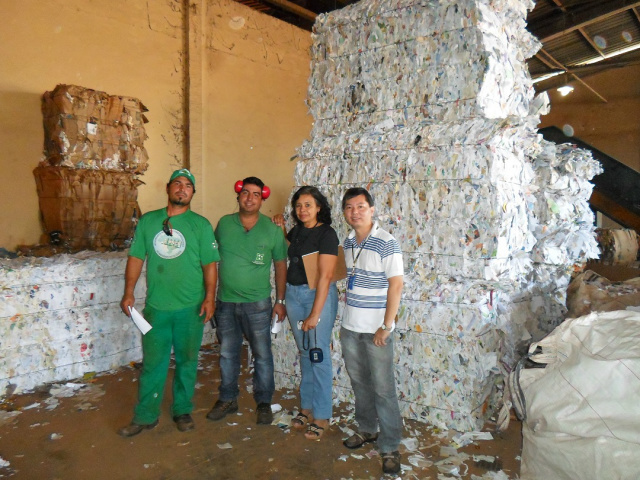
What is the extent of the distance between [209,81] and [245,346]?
3.56 metres

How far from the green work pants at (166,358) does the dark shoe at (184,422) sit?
0.09ft

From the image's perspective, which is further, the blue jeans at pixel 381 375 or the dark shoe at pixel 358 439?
the dark shoe at pixel 358 439

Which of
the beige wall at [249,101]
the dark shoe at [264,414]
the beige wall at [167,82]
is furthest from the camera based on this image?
the beige wall at [249,101]

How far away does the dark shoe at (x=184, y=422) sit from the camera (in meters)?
3.15

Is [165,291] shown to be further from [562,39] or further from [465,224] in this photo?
[562,39]

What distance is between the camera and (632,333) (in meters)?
2.26

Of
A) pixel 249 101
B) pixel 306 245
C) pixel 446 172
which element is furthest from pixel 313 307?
pixel 249 101

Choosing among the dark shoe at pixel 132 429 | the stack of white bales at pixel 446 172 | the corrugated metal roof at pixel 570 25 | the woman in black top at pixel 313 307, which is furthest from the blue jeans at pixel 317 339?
the corrugated metal roof at pixel 570 25

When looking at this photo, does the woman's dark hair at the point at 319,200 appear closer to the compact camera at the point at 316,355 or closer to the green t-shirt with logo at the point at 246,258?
the green t-shirt with logo at the point at 246,258

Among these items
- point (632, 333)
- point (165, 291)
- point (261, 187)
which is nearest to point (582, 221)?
point (632, 333)

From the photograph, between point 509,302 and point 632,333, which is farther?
point 509,302

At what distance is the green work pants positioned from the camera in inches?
124

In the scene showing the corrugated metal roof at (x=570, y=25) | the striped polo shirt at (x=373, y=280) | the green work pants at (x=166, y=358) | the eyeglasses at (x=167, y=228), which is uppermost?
the corrugated metal roof at (x=570, y=25)

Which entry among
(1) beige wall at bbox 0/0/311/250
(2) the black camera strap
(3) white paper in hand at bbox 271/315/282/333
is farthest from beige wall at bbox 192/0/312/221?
(2) the black camera strap
